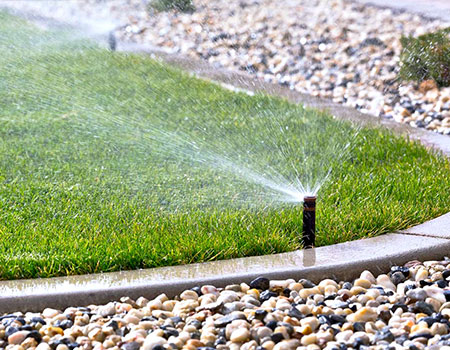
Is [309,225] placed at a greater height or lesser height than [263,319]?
greater

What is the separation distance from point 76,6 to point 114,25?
2767 mm

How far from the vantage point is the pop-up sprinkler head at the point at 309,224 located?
11.0ft

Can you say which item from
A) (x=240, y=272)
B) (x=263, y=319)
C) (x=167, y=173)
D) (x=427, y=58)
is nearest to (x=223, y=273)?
(x=240, y=272)

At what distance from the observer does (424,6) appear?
34.5ft

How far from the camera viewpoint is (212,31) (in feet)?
33.2

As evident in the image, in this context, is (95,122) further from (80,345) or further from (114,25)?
(114,25)

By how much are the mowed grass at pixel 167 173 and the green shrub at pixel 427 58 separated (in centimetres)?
146

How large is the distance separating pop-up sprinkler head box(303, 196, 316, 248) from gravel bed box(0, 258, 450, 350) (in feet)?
1.04

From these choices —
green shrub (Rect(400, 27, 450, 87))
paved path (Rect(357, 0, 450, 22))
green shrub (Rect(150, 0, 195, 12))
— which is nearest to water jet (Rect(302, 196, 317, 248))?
green shrub (Rect(400, 27, 450, 87))

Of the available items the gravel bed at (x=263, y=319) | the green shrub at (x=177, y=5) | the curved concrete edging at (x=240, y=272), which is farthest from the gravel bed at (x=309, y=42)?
the gravel bed at (x=263, y=319)

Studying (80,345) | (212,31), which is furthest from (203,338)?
(212,31)

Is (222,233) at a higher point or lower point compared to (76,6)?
lower

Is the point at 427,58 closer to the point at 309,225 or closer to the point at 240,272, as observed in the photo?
the point at 309,225

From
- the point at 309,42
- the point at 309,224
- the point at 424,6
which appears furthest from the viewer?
the point at 424,6
